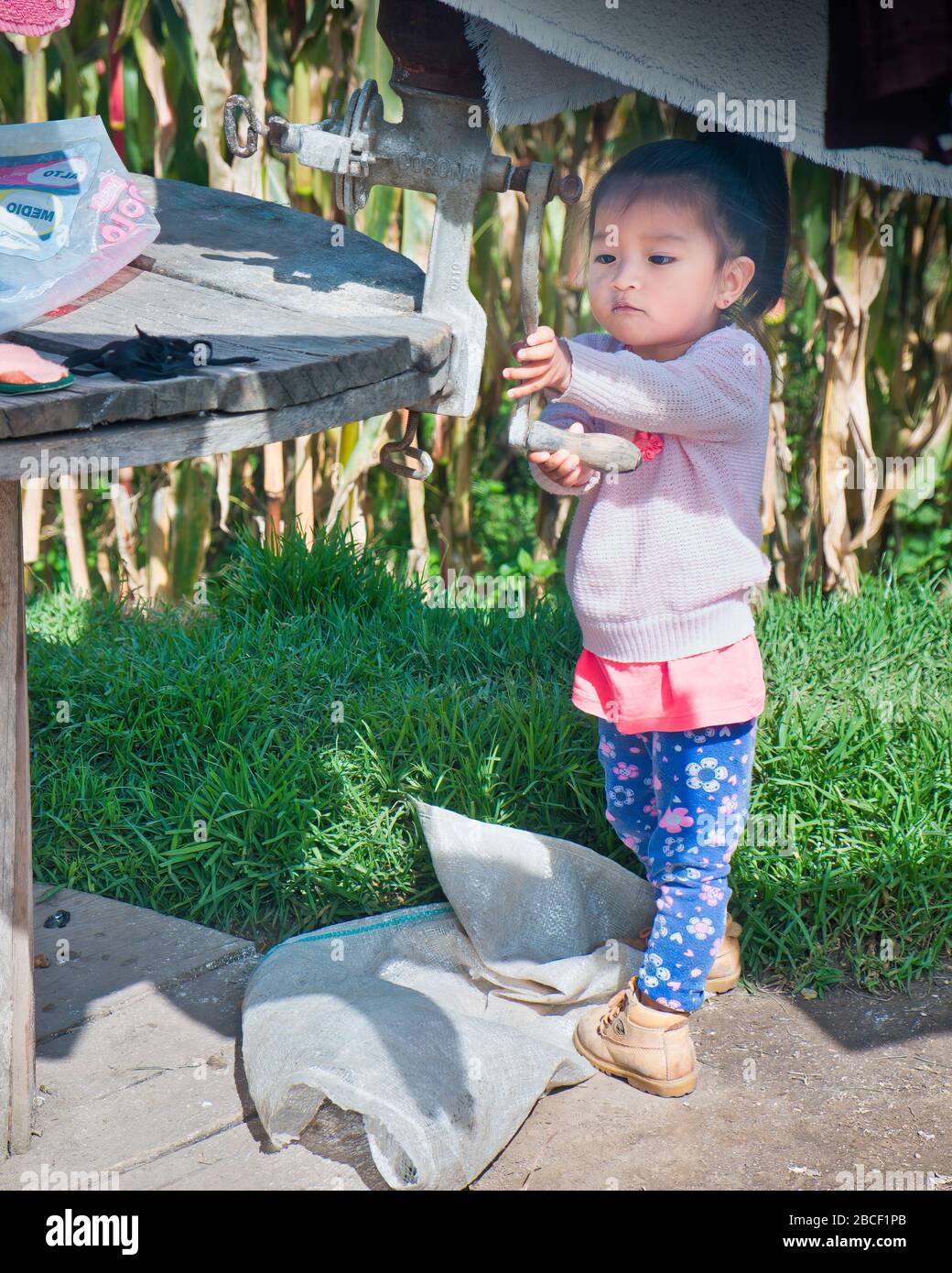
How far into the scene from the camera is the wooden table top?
1307 millimetres

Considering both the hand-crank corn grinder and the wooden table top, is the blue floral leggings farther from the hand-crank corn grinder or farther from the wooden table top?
the wooden table top

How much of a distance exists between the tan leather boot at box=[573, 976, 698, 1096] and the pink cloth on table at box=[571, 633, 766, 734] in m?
0.46

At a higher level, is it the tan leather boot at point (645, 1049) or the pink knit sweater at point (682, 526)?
the pink knit sweater at point (682, 526)

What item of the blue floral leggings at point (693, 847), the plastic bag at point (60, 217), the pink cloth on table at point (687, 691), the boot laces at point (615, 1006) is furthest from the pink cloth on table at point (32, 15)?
the boot laces at point (615, 1006)

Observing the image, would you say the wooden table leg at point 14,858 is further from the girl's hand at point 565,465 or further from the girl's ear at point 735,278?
the girl's ear at point 735,278

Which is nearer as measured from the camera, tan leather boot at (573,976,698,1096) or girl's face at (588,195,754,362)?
girl's face at (588,195,754,362)

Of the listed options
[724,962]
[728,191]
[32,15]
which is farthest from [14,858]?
[728,191]

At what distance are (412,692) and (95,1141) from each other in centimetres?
128

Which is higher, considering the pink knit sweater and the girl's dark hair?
the girl's dark hair

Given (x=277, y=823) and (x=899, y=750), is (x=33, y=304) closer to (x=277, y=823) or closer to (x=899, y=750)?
(x=277, y=823)

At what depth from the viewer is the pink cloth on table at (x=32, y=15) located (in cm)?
181

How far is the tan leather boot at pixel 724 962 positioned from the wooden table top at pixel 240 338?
1209mm

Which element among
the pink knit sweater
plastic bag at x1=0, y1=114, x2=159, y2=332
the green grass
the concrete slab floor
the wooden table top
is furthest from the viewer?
the green grass

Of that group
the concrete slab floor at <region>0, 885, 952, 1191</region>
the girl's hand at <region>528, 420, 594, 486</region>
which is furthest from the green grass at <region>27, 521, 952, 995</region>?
the girl's hand at <region>528, 420, 594, 486</region>
